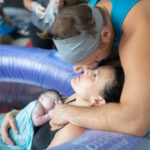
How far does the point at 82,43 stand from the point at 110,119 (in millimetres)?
Answer: 308

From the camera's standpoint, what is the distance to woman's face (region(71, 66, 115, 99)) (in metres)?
1.00

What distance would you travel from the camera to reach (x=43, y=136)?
110cm

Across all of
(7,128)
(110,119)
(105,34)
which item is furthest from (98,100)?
(7,128)

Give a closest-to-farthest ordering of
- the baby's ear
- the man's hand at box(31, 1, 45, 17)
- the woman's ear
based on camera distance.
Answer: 1. the woman's ear
2. the baby's ear
3. the man's hand at box(31, 1, 45, 17)

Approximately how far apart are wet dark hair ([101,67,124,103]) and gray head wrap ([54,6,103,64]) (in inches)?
6.9

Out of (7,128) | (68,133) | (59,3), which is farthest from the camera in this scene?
(59,3)

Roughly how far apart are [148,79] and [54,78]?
1.02 metres

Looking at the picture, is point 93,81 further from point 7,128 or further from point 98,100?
point 7,128

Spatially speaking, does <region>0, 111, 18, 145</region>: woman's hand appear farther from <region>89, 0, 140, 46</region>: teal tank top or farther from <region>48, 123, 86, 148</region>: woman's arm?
<region>89, 0, 140, 46</region>: teal tank top

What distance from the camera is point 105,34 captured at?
91cm

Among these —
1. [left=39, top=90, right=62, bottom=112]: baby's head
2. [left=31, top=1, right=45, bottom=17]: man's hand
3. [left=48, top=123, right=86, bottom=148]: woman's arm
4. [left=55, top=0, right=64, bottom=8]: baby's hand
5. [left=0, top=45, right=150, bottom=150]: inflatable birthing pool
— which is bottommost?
[left=0, top=45, right=150, bottom=150]: inflatable birthing pool

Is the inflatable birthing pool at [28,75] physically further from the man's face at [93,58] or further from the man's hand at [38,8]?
the man's face at [93,58]

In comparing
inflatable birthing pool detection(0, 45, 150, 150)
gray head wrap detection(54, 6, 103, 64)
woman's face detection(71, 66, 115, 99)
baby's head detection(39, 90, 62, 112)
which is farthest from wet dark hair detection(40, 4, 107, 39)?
inflatable birthing pool detection(0, 45, 150, 150)

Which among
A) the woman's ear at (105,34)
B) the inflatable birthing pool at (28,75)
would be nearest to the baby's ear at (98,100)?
the woman's ear at (105,34)
